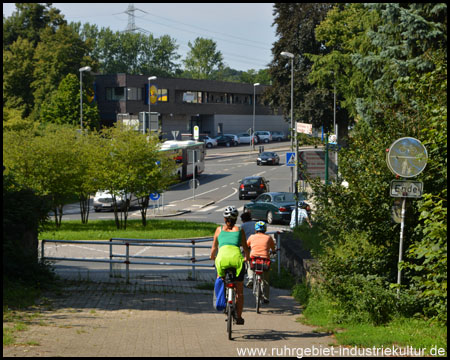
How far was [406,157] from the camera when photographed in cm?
912

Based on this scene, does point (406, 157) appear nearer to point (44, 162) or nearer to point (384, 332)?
point (384, 332)

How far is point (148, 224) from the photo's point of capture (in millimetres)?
31562

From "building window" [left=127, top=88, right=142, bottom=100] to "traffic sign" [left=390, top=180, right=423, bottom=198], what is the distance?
7477cm

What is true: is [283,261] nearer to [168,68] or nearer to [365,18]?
[365,18]

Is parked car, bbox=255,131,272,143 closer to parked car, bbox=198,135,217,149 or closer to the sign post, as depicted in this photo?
parked car, bbox=198,135,217,149

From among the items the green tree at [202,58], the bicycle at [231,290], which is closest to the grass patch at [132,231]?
the bicycle at [231,290]

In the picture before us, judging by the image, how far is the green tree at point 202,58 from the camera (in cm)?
14988

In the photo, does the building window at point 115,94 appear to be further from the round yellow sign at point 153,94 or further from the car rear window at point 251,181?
the car rear window at point 251,181

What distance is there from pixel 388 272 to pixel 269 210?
22.5 m

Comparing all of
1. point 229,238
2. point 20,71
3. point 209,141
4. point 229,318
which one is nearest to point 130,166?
point 229,238

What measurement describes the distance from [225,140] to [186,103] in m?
7.41

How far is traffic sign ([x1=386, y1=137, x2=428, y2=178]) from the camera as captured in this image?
8.98 m

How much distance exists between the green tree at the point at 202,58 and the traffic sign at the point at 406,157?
14205 cm

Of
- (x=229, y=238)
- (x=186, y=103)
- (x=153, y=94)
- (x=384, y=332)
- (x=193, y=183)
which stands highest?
(x=153, y=94)
